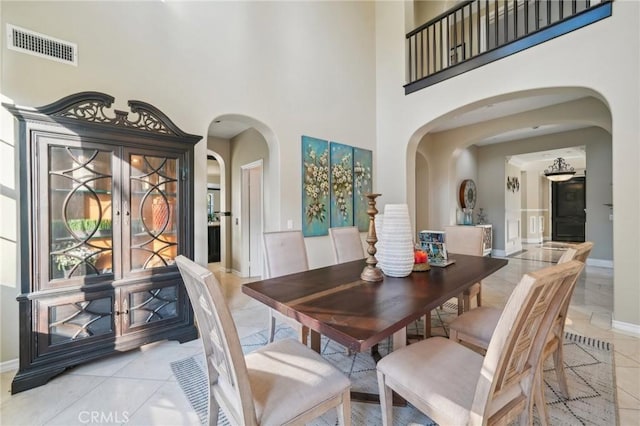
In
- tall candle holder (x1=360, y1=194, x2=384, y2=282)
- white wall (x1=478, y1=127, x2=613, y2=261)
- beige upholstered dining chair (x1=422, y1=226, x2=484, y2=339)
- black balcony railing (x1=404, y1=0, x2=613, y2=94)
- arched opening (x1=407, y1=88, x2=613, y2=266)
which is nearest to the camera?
tall candle holder (x1=360, y1=194, x2=384, y2=282)

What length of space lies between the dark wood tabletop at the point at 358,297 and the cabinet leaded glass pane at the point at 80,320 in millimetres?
1282

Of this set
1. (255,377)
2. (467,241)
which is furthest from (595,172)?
(255,377)

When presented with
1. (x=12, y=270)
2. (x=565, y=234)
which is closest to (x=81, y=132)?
(x=12, y=270)

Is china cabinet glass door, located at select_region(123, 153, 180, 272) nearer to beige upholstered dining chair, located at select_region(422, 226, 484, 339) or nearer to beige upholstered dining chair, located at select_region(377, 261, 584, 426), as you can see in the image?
beige upholstered dining chair, located at select_region(377, 261, 584, 426)

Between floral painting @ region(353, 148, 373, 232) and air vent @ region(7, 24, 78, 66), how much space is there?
11.1 feet

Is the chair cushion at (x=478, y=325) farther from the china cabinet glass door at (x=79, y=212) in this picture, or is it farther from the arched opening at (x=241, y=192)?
the arched opening at (x=241, y=192)

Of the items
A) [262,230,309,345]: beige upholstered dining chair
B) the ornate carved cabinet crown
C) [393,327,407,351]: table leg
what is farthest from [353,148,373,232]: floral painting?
[393,327,407,351]: table leg

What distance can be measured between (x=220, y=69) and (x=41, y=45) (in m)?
1.43

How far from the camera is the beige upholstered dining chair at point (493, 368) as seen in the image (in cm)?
93

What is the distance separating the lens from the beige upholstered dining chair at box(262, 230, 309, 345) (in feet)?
7.57

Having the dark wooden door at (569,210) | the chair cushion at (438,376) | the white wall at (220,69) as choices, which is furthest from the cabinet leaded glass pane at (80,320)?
the dark wooden door at (569,210)

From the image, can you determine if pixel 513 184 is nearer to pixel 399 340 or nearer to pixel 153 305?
pixel 399 340

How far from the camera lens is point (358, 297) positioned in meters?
1.50

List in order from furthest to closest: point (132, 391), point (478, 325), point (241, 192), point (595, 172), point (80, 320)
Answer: point (595, 172) → point (241, 192) → point (80, 320) → point (132, 391) → point (478, 325)
